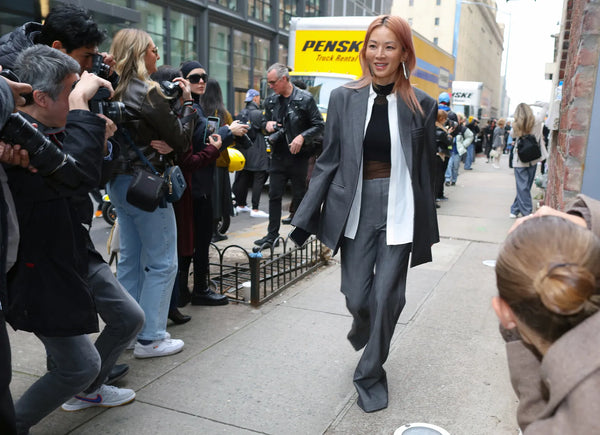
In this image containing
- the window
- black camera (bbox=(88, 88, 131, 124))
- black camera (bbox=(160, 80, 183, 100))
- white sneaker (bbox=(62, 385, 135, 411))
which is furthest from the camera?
the window

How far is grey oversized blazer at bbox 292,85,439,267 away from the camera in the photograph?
3033 mm

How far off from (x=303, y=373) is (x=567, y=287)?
7.96ft

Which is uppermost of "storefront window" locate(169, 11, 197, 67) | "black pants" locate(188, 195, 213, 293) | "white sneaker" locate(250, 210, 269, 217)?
"storefront window" locate(169, 11, 197, 67)

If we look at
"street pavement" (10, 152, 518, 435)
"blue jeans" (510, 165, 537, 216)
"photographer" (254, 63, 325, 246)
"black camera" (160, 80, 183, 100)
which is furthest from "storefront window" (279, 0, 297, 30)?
"black camera" (160, 80, 183, 100)

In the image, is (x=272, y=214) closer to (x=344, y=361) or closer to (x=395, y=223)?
(x=344, y=361)

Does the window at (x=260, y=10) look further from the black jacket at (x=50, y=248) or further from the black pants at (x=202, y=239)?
the black jacket at (x=50, y=248)

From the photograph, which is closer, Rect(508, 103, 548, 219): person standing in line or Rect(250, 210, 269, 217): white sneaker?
Rect(508, 103, 548, 219): person standing in line

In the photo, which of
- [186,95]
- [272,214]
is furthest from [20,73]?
[272,214]

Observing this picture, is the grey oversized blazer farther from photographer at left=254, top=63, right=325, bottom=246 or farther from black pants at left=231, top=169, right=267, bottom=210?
black pants at left=231, top=169, right=267, bottom=210

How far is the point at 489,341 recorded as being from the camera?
3859mm

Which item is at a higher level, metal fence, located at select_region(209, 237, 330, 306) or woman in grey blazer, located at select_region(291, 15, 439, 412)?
woman in grey blazer, located at select_region(291, 15, 439, 412)

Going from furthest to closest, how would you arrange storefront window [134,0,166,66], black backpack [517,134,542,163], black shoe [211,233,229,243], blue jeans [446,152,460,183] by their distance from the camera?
storefront window [134,0,166,66], blue jeans [446,152,460,183], black backpack [517,134,542,163], black shoe [211,233,229,243]

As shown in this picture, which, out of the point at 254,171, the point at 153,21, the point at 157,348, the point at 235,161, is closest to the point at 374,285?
the point at 157,348

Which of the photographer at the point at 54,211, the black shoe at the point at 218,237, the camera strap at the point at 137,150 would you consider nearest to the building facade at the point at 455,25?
the black shoe at the point at 218,237
